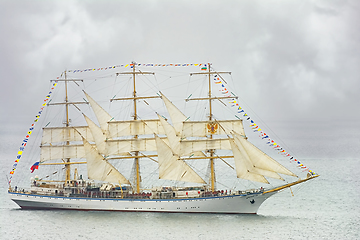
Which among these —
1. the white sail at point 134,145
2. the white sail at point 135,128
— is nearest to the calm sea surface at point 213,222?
the white sail at point 134,145

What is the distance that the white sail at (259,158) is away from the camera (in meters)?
65.1

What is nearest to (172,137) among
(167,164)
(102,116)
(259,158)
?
(167,164)

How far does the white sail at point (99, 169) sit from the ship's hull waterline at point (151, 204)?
2774 mm

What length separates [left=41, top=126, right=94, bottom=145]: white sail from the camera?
249 feet

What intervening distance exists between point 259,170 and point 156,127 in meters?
14.8

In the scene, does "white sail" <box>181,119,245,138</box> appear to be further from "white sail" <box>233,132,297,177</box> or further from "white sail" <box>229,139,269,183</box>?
"white sail" <box>229,139,269,183</box>

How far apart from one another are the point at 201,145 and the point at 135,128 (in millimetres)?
8818

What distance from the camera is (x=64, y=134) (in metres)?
76.1

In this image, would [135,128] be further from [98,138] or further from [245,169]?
[245,169]

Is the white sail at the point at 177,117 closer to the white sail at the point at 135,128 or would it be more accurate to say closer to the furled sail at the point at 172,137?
the furled sail at the point at 172,137

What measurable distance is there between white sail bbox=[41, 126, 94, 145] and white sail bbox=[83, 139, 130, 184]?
3.59m

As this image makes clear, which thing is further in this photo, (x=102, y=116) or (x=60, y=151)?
(x=60, y=151)

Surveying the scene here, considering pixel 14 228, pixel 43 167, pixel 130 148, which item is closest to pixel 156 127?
pixel 130 148

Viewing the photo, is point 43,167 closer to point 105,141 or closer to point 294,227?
point 105,141
